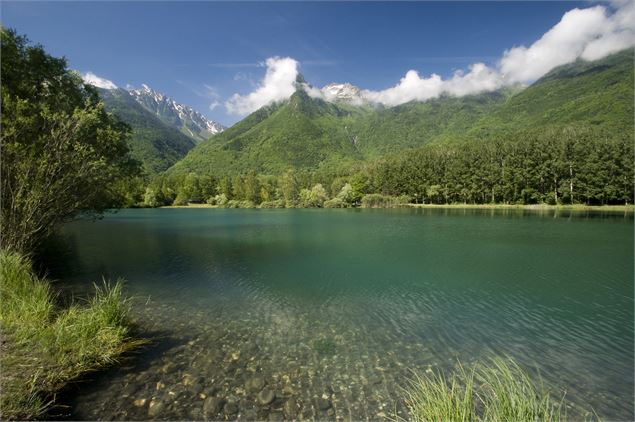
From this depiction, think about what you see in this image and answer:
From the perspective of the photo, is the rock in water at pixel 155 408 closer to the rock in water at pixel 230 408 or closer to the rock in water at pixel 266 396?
the rock in water at pixel 230 408

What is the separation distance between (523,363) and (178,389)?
11.0 metres

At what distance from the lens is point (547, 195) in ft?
338

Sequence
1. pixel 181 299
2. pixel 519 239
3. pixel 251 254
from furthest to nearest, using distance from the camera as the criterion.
A: pixel 519 239 → pixel 251 254 → pixel 181 299

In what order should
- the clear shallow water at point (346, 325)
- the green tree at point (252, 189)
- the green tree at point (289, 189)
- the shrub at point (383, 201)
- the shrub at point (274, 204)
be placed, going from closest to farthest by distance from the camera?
1. the clear shallow water at point (346, 325)
2. the shrub at point (383, 201)
3. the green tree at point (289, 189)
4. the shrub at point (274, 204)
5. the green tree at point (252, 189)

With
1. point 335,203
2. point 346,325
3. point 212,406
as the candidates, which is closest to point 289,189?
point 335,203

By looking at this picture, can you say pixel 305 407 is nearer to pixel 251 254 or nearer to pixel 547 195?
pixel 251 254

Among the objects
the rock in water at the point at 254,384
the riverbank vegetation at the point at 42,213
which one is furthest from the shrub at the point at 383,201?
the rock in water at the point at 254,384

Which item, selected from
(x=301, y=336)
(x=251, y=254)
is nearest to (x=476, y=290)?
(x=301, y=336)

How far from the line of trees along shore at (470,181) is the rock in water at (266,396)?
117 metres

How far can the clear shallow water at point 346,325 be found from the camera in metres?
8.34

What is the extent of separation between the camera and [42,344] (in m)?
8.30

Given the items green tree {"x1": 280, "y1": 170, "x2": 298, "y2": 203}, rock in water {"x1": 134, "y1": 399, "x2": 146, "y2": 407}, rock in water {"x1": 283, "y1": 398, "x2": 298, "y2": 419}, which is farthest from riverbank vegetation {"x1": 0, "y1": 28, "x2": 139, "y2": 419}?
green tree {"x1": 280, "y1": 170, "x2": 298, "y2": 203}

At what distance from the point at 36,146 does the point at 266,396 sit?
663 inches

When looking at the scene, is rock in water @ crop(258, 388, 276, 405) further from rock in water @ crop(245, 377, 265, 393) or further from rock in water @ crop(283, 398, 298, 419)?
rock in water @ crop(283, 398, 298, 419)
